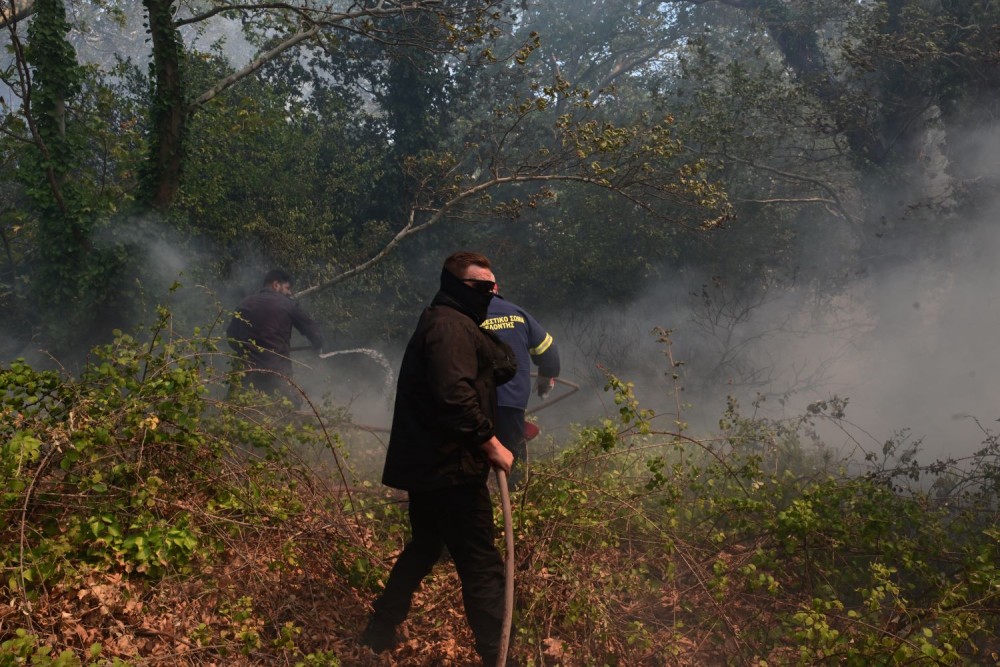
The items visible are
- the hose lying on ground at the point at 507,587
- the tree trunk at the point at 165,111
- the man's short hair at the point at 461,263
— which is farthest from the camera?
the tree trunk at the point at 165,111

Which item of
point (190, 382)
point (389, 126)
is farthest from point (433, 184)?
point (190, 382)

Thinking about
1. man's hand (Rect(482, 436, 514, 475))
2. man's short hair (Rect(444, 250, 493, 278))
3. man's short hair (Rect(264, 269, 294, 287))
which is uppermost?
man's short hair (Rect(264, 269, 294, 287))

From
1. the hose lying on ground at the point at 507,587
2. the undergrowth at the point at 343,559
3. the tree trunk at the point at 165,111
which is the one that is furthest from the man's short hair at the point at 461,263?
the tree trunk at the point at 165,111

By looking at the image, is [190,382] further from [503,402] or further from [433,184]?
[433,184]

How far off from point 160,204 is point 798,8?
10621 millimetres

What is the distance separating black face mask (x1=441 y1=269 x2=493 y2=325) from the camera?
366 centimetres

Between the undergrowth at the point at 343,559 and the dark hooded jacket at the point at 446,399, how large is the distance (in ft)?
2.93

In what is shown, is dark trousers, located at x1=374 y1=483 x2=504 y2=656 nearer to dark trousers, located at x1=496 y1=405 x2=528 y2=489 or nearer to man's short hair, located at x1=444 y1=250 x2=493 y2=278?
man's short hair, located at x1=444 y1=250 x2=493 y2=278

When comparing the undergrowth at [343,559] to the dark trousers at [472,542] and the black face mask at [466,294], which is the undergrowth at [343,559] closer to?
the dark trousers at [472,542]

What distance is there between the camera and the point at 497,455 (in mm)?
3443

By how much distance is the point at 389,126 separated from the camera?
41.4ft

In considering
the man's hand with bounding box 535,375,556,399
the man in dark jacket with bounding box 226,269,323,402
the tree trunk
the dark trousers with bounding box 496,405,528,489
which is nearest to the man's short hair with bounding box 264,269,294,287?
the man in dark jacket with bounding box 226,269,323,402

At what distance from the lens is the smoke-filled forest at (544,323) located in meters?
3.76

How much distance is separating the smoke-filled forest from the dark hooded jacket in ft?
2.98
